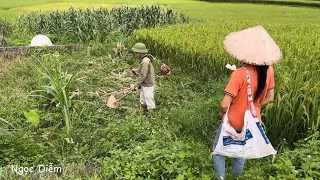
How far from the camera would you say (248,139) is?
2.30 m

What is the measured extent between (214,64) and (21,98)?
8.06ft

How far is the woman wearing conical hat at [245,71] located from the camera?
225 centimetres

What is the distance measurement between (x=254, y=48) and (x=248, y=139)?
0.58m

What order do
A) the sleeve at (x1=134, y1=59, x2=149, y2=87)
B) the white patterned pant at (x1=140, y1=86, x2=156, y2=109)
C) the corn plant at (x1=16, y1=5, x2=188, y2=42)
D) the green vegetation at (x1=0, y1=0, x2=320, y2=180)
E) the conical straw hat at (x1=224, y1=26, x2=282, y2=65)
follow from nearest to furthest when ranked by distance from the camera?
the conical straw hat at (x1=224, y1=26, x2=282, y2=65)
the green vegetation at (x1=0, y1=0, x2=320, y2=180)
the sleeve at (x1=134, y1=59, x2=149, y2=87)
the white patterned pant at (x1=140, y1=86, x2=156, y2=109)
the corn plant at (x1=16, y1=5, x2=188, y2=42)

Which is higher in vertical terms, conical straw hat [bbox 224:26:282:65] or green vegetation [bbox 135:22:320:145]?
conical straw hat [bbox 224:26:282:65]

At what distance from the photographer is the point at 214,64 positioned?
15.7 feet

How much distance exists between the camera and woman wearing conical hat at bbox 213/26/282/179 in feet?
7.37

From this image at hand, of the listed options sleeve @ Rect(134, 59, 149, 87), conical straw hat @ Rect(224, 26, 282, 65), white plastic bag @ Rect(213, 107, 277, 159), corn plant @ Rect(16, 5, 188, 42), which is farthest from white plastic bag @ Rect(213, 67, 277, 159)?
corn plant @ Rect(16, 5, 188, 42)

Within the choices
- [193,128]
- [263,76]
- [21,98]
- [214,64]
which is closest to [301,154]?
[263,76]

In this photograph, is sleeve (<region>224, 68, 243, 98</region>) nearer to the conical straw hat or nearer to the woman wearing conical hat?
the woman wearing conical hat

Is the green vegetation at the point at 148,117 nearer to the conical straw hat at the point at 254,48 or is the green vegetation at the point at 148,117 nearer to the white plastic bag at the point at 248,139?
the white plastic bag at the point at 248,139

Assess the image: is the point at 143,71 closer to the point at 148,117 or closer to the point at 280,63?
the point at 148,117

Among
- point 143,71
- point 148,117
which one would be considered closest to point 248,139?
point 148,117

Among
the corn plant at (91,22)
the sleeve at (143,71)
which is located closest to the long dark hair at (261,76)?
the sleeve at (143,71)
